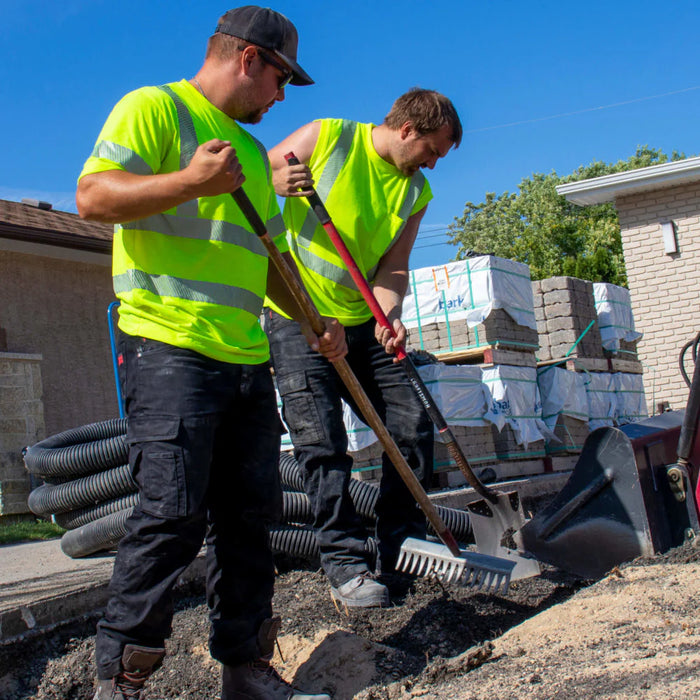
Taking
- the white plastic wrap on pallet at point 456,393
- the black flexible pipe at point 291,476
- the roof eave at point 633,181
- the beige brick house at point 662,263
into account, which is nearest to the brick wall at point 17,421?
the white plastic wrap on pallet at point 456,393

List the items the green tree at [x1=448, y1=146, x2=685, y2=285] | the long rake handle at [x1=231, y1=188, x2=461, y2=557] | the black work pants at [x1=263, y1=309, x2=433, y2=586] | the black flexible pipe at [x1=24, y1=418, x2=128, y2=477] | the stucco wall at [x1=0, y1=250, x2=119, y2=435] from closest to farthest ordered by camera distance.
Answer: the long rake handle at [x1=231, y1=188, x2=461, y2=557], the black work pants at [x1=263, y1=309, x2=433, y2=586], the black flexible pipe at [x1=24, y1=418, x2=128, y2=477], the stucco wall at [x1=0, y1=250, x2=119, y2=435], the green tree at [x1=448, y1=146, x2=685, y2=285]

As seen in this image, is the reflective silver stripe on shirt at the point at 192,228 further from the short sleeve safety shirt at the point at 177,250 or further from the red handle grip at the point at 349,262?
the red handle grip at the point at 349,262

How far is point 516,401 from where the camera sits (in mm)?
7574

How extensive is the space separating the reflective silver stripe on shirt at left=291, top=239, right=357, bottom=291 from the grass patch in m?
4.14

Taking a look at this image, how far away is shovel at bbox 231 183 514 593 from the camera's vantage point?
2.88m

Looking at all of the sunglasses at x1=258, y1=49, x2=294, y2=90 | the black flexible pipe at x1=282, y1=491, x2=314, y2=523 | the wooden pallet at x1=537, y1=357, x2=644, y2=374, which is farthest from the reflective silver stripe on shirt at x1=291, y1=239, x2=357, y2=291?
the wooden pallet at x1=537, y1=357, x2=644, y2=374

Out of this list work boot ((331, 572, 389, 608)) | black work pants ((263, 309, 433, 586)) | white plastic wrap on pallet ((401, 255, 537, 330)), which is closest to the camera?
work boot ((331, 572, 389, 608))

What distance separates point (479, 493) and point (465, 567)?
0.83 metres

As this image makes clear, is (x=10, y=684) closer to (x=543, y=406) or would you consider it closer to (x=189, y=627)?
(x=189, y=627)

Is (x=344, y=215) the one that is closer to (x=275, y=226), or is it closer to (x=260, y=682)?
(x=275, y=226)

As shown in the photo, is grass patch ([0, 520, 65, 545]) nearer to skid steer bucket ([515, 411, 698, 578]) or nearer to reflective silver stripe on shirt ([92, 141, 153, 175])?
skid steer bucket ([515, 411, 698, 578])

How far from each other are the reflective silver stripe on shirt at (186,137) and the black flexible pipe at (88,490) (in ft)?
8.89

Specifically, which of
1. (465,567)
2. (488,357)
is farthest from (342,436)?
(488,357)

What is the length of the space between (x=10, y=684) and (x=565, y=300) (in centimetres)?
695
